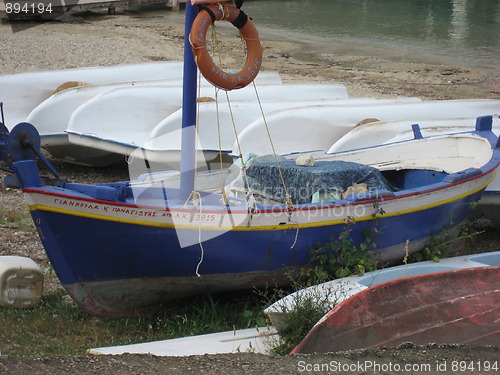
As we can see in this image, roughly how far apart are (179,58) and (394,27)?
28.7ft

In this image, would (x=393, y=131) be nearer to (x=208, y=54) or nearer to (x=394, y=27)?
(x=208, y=54)

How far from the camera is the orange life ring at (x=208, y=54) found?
5466mm

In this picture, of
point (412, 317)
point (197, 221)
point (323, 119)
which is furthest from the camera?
point (323, 119)

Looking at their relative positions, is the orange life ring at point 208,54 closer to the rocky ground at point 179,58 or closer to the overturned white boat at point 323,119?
the rocky ground at point 179,58

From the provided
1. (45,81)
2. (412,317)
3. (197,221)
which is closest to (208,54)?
(197,221)

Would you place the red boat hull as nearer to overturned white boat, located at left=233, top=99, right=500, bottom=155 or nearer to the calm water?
overturned white boat, located at left=233, top=99, right=500, bottom=155

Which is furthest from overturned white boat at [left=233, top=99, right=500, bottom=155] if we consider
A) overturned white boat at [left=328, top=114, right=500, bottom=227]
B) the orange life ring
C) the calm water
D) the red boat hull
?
the calm water

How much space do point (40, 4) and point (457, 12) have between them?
46.6ft

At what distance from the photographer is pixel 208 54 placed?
5523 millimetres

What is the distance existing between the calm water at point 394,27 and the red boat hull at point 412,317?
12752 millimetres

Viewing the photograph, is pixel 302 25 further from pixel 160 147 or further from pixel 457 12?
pixel 160 147

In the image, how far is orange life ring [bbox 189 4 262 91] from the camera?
5466 millimetres

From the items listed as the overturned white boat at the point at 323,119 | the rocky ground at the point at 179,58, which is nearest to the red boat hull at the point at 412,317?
the rocky ground at the point at 179,58

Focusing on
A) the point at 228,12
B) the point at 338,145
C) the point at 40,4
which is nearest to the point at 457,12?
the point at 40,4
